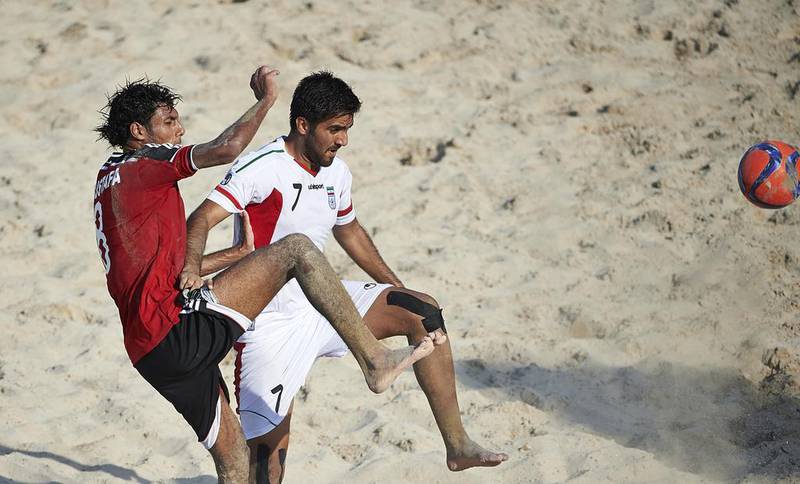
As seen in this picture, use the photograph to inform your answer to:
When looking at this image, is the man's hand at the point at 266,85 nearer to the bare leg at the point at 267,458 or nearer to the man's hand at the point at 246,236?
the man's hand at the point at 246,236

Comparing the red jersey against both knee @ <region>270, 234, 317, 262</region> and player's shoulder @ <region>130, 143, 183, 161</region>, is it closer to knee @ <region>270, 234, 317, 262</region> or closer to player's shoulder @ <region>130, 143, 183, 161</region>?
player's shoulder @ <region>130, 143, 183, 161</region>

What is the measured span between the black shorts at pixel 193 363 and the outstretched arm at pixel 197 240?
14 centimetres

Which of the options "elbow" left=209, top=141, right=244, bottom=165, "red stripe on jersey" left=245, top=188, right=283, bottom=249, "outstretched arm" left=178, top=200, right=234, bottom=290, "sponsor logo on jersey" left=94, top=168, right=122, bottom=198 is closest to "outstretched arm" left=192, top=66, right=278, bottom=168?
"elbow" left=209, top=141, right=244, bottom=165

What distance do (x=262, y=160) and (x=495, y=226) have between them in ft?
10.2

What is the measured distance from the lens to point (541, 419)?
5.48m

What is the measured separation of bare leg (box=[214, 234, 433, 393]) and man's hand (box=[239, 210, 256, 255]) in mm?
559

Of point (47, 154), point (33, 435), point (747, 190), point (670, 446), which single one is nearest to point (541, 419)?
point (670, 446)

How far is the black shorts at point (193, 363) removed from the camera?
379cm

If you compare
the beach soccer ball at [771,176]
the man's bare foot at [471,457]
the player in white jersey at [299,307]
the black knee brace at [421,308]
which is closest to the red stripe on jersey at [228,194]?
the player in white jersey at [299,307]

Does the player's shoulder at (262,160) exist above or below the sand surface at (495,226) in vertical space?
above

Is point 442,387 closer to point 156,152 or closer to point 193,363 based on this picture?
point 193,363

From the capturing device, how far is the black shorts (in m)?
3.79

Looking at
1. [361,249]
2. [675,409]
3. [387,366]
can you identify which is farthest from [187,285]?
[675,409]

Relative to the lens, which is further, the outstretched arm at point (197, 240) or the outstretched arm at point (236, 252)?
the outstretched arm at point (236, 252)
